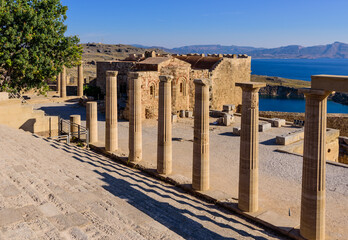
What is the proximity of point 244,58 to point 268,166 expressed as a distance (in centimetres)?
2526

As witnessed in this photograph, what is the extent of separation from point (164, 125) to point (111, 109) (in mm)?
3864

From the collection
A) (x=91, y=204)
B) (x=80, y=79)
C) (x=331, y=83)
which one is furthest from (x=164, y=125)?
(x=80, y=79)

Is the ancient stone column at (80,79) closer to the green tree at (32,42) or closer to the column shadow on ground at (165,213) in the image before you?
the green tree at (32,42)

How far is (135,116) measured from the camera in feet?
43.4

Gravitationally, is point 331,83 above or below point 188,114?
above

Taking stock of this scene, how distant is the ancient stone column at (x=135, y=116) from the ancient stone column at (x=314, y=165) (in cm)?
720

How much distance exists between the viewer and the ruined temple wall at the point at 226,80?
31.5 meters

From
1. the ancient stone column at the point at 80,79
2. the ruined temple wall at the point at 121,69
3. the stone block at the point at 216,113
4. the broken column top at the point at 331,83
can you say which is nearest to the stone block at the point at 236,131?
the stone block at the point at 216,113

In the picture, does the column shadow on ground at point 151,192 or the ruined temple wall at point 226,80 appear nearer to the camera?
the column shadow on ground at point 151,192

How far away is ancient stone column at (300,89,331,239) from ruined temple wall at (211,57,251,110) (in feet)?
77.3

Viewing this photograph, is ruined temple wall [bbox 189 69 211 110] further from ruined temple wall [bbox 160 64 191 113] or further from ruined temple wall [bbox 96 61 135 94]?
ruined temple wall [bbox 96 61 135 94]

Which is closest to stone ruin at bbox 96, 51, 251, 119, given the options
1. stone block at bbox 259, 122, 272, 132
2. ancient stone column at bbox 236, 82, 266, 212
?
stone block at bbox 259, 122, 272, 132

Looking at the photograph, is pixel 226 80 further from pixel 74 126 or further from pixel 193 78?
pixel 74 126

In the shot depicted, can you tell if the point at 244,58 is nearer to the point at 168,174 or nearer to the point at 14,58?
the point at 14,58
